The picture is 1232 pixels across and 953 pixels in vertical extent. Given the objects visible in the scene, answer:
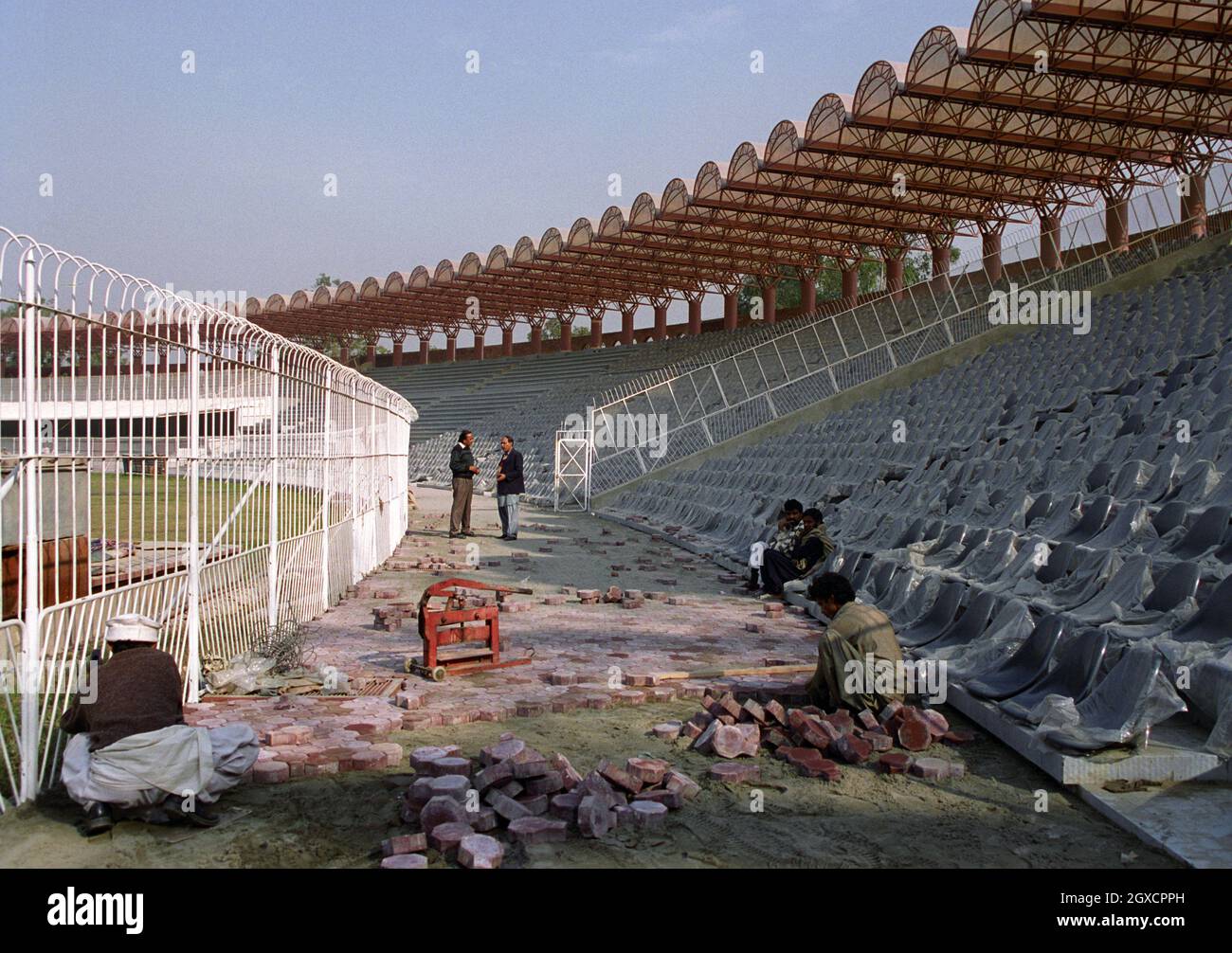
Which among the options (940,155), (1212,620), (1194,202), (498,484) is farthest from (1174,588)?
(940,155)

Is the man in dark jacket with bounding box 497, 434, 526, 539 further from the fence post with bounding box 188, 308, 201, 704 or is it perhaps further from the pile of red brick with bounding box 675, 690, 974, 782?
the pile of red brick with bounding box 675, 690, 974, 782

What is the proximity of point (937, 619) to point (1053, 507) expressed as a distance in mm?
2311

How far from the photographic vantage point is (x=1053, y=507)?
10133 mm

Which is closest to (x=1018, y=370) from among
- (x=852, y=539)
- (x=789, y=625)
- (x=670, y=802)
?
(x=852, y=539)

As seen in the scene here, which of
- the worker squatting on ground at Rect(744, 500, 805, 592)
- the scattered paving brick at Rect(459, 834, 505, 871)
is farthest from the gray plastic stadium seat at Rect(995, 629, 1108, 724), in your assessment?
the worker squatting on ground at Rect(744, 500, 805, 592)

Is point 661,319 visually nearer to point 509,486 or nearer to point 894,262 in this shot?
point 894,262

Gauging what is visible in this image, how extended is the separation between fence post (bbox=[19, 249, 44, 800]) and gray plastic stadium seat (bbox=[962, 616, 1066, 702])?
211 inches

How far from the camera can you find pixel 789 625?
1023 cm

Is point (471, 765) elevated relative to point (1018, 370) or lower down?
lower down
